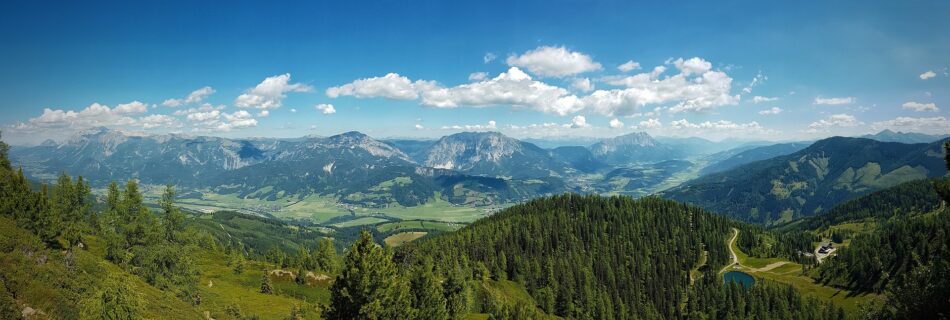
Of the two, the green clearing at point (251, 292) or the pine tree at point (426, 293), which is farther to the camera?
the green clearing at point (251, 292)

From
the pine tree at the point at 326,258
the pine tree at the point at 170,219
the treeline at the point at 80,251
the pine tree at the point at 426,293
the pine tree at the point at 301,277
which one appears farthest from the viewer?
the pine tree at the point at 326,258

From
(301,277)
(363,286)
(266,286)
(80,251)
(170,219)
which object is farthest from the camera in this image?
(301,277)

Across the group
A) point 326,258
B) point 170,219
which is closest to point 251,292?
point 170,219

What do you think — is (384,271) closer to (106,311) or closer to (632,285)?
(106,311)

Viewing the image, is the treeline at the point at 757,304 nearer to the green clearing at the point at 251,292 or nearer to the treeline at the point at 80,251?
the green clearing at the point at 251,292

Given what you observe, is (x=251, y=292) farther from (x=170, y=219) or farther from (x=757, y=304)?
(x=757, y=304)

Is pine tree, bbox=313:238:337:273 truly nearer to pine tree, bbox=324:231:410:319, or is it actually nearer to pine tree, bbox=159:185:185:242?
pine tree, bbox=159:185:185:242

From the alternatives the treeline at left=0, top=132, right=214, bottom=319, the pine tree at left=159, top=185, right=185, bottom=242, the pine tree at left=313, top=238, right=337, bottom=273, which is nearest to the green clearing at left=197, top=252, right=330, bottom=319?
the treeline at left=0, top=132, right=214, bottom=319

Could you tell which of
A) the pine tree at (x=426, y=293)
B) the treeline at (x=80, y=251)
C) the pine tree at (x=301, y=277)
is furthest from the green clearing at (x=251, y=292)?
the pine tree at (x=426, y=293)

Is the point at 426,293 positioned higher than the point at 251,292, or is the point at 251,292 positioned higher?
the point at 426,293
